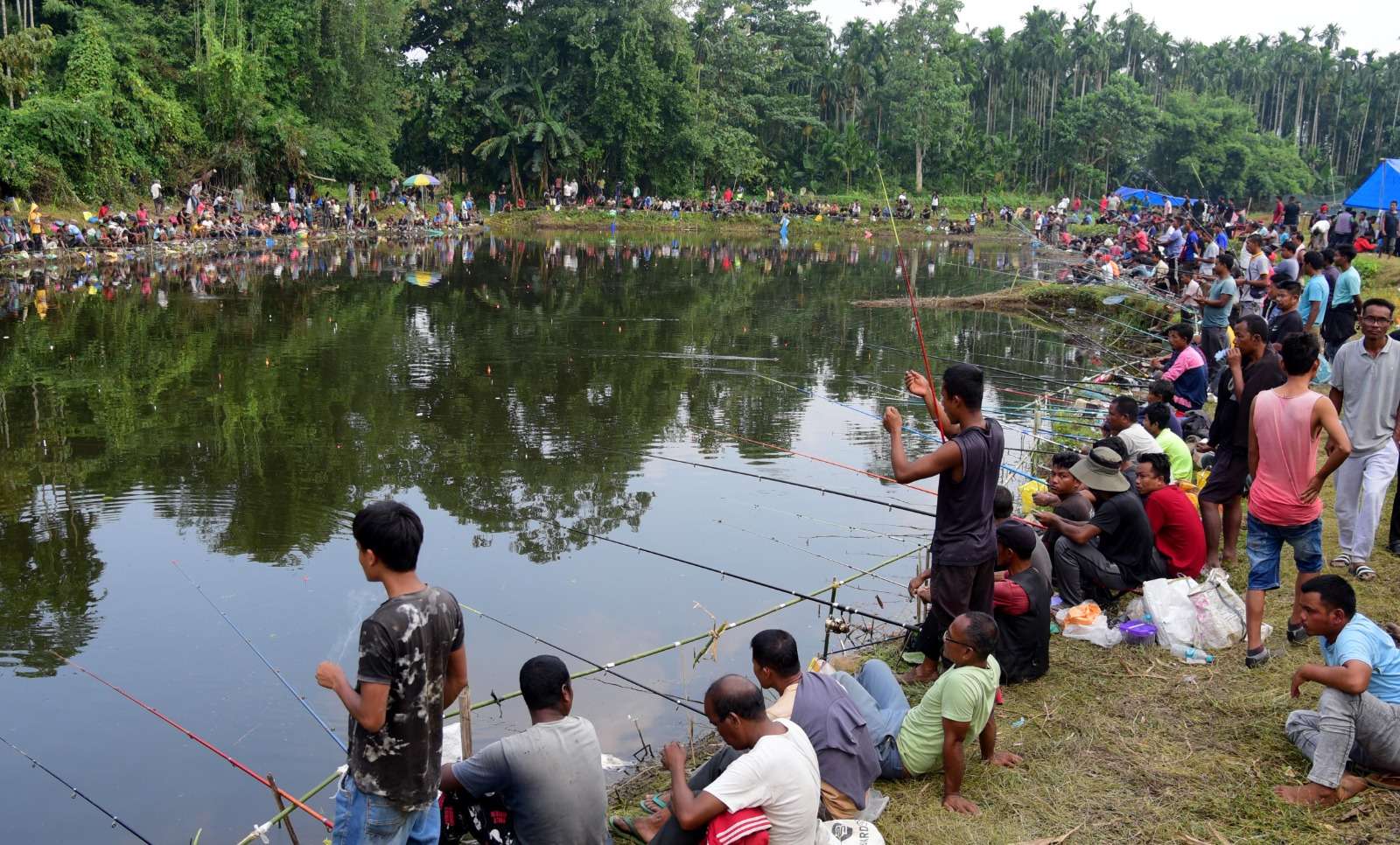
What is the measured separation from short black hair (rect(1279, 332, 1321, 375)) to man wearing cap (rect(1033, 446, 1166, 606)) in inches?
45.4

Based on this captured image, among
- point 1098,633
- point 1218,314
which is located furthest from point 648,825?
point 1218,314

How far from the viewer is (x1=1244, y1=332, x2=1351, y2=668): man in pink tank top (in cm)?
482

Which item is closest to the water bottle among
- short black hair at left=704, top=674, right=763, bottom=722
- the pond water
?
the pond water

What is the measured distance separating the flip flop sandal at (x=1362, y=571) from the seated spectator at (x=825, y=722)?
333cm

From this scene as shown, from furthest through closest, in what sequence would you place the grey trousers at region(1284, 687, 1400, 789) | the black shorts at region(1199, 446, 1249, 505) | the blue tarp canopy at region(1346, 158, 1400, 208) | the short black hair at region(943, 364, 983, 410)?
the blue tarp canopy at region(1346, 158, 1400, 208)
the black shorts at region(1199, 446, 1249, 505)
the short black hair at region(943, 364, 983, 410)
the grey trousers at region(1284, 687, 1400, 789)

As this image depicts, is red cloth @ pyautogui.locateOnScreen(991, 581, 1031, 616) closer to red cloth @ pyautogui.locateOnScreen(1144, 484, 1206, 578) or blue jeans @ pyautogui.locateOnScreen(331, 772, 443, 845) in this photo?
red cloth @ pyautogui.locateOnScreen(1144, 484, 1206, 578)

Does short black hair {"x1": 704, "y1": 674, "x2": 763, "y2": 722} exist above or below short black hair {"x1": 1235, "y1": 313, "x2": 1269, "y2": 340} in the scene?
below

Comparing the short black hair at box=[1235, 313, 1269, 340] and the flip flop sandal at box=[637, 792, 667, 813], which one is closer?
the flip flop sandal at box=[637, 792, 667, 813]

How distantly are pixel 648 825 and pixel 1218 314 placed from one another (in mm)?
8746

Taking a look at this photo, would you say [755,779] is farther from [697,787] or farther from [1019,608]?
[1019,608]

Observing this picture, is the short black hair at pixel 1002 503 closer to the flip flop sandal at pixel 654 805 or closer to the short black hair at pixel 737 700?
the flip flop sandal at pixel 654 805

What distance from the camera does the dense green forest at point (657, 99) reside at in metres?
31.3

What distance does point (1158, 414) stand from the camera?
23.5ft

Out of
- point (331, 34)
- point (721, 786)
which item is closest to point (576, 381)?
point (721, 786)
